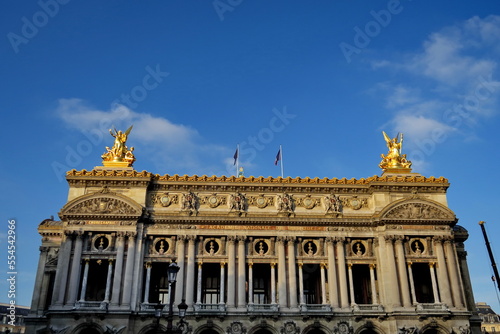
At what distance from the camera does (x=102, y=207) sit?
1748 inches

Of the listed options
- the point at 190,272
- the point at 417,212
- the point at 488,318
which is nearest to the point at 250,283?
the point at 190,272

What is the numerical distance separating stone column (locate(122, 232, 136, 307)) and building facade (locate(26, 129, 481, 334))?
90 millimetres

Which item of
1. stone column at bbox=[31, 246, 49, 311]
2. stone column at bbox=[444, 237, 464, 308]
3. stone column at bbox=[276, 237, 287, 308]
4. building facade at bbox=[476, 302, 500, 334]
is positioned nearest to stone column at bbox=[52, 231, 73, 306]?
stone column at bbox=[31, 246, 49, 311]

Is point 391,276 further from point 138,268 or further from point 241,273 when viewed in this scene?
point 138,268

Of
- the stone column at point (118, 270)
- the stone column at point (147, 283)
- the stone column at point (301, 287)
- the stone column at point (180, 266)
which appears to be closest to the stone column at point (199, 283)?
the stone column at point (180, 266)

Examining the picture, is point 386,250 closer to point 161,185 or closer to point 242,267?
point 242,267

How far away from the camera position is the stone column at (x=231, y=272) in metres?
42.6

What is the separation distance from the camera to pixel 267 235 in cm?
4512

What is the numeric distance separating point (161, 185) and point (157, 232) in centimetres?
464

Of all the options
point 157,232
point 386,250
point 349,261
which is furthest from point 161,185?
point 386,250

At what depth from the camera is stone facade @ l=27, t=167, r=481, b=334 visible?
41.8 metres

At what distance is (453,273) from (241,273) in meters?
19.2

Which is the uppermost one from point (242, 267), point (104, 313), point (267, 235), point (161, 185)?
point (161, 185)

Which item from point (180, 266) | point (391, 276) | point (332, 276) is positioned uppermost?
point (180, 266)
